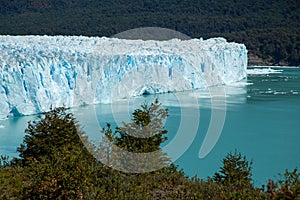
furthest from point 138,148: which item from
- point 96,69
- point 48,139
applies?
point 96,69

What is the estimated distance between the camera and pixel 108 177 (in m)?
3.85

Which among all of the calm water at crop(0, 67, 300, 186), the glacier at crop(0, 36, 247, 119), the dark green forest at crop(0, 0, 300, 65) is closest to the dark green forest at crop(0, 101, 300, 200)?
the calm water at crop(0, 67, 300, 186)

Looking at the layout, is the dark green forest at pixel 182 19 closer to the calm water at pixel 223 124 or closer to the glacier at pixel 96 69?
the glacier at pixel 96 69

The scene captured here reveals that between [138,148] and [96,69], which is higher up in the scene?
[96,69]

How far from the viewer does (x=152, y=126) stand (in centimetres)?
513

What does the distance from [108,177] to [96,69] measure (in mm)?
8831

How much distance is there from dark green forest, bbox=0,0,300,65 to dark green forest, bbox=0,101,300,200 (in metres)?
27.7

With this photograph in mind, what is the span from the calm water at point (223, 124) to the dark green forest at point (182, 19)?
55.2 ft

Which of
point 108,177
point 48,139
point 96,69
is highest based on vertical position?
point 96,69

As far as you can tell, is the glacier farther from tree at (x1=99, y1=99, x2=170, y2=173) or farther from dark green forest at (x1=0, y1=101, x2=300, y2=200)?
tree at (x1=99, y1=99, x2=170, y2=173)

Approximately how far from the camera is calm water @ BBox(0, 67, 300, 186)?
8.13 m

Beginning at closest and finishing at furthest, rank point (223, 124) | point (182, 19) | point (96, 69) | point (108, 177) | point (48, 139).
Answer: point (108, 177), point (48, 139), point (223, 124), point (96, 69), point (182, 19)

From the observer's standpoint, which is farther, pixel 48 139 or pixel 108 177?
pixel 48 139

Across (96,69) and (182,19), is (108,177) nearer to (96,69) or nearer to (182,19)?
(96,69)
